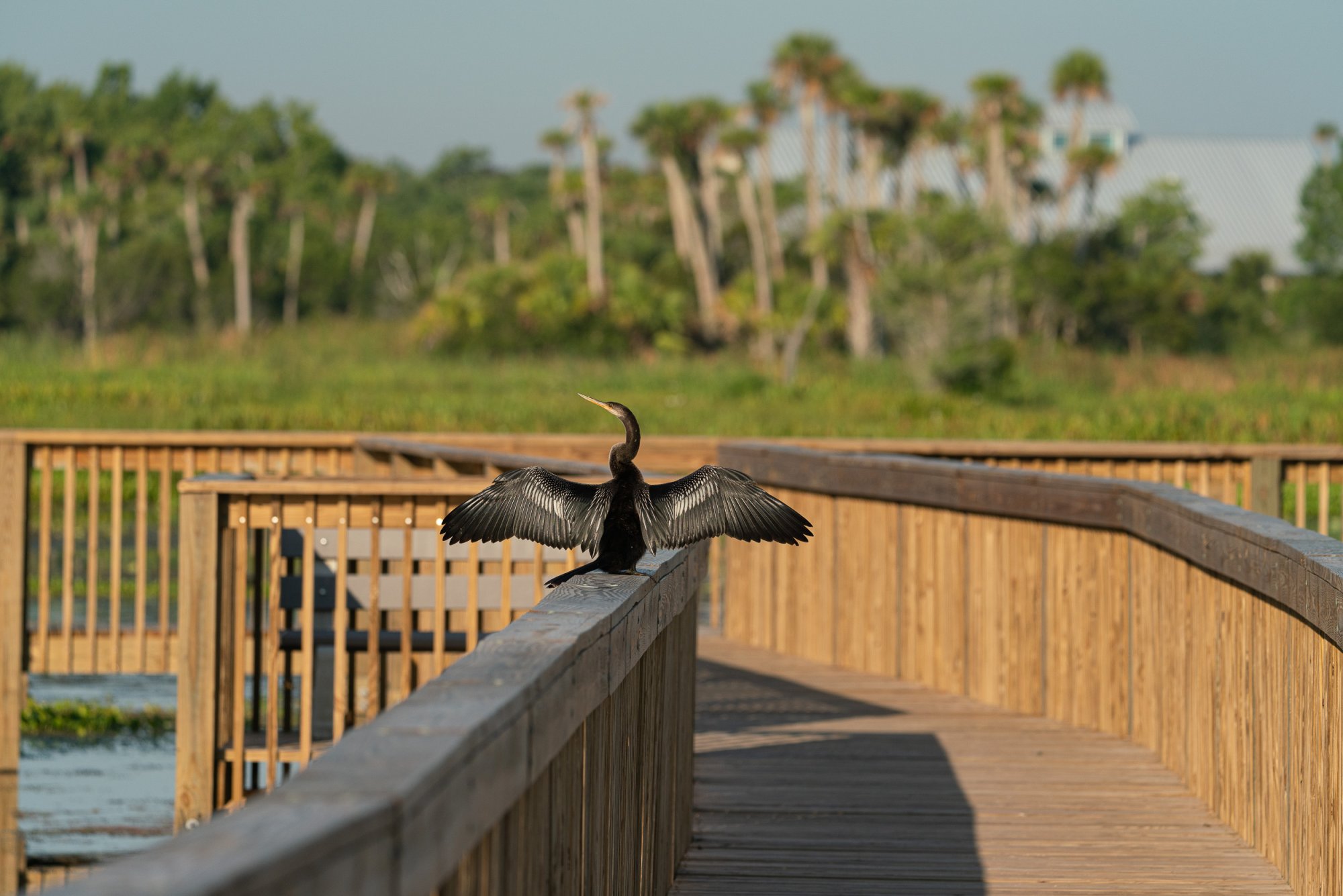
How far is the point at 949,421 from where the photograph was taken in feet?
69.7

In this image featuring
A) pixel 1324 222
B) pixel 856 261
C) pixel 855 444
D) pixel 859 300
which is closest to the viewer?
pixel 855 444

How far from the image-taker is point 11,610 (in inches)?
298

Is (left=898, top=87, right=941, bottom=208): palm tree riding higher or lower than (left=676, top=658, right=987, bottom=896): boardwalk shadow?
higher

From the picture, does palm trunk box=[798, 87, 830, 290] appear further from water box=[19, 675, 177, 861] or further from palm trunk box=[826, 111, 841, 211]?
water box=[19, 675, 177, 861]

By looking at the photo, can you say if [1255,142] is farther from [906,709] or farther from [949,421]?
[906,709]

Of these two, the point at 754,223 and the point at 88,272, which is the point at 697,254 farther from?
the point at 88,272

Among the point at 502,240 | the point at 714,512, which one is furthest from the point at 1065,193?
the point at 714,512

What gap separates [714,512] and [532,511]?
15.4 inches

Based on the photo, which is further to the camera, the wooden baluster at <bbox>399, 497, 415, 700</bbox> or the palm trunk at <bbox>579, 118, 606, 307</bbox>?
the palm trunk at <bbox>579, 118, 606, 307</bbox>

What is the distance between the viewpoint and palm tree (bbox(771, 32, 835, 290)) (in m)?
47.9

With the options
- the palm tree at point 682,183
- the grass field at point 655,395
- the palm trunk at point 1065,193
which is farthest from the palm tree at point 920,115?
the grass field at point 655,395

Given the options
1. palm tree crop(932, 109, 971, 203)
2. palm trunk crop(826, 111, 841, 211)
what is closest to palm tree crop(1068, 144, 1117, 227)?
palm tree crop(932, 109, 971, 203)

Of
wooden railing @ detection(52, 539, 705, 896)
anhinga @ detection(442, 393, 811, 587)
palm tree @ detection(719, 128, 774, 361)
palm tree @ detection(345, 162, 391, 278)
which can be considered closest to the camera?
wooden railing @ detection(52, 539, 705, 896)

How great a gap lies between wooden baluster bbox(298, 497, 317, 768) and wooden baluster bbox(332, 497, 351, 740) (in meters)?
0.08
